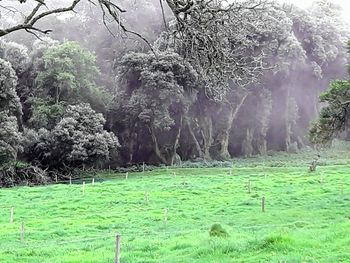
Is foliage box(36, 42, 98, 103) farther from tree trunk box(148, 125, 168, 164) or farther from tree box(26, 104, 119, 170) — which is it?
tree trunk box(148, 125, 168, 164)

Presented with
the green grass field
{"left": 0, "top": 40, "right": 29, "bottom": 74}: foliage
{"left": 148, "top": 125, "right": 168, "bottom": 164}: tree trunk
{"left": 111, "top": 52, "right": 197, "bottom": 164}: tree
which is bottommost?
the green grass field

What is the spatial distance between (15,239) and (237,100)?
117ft

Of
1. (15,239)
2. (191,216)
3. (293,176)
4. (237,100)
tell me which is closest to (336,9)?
(237,100)

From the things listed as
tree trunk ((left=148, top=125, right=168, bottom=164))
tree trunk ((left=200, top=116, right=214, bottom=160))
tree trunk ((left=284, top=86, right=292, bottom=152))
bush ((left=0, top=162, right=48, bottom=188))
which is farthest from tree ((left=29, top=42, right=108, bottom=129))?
tree trunk ((left=284, top=86, right=292, bottom=152))

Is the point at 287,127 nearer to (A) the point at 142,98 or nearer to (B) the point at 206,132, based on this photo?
(B) the point at 206,132

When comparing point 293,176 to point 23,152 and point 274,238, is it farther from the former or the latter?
point 274,238

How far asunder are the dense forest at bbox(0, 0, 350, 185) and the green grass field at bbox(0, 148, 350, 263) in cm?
451

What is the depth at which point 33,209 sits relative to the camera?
24656mm

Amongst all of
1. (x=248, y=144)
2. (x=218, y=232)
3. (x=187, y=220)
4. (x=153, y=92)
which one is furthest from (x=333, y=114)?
(x=248, y=144)

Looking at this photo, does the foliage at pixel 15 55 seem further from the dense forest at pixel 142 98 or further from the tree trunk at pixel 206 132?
the tree trunk at pixel 206 132

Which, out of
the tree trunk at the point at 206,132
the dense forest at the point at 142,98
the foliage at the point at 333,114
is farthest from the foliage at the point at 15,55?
the foliage at the point at 333,114

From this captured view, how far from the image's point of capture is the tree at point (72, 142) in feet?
130

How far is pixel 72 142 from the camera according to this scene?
3981 centimetres

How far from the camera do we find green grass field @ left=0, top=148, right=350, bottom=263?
39.7 ft
